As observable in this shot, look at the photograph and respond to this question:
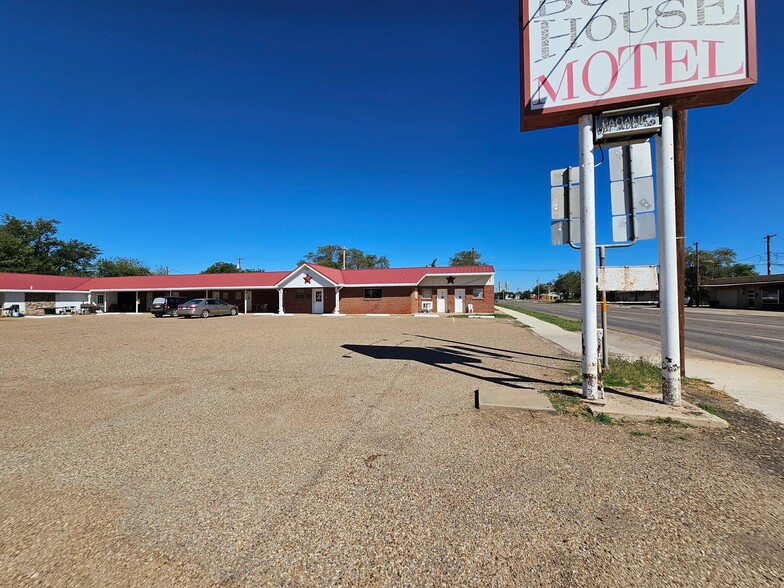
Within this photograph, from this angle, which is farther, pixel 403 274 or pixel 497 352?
pixel 403 274

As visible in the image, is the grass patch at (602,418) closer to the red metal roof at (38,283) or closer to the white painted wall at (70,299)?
the red metal roof at (38,283)

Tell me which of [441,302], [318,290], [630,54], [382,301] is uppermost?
[630,54]

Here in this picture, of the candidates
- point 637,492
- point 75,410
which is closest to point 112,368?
point 75,410

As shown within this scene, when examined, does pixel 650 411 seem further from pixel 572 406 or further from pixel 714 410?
pixel 714 410

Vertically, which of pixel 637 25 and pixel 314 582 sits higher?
pixel 637 25

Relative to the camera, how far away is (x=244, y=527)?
244 centimetres

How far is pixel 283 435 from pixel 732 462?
441 centimetres

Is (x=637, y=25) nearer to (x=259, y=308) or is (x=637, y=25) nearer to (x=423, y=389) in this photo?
(x=423, y=389)

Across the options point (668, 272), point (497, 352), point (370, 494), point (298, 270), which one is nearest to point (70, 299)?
point (298, 270)

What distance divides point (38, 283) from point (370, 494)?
151 ft

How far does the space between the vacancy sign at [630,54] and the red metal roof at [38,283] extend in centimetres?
4329

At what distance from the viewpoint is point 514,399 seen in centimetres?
527

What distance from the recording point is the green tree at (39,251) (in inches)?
1836

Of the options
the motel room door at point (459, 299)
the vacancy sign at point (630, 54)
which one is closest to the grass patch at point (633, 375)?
the vacancy sign at point (630, 54)
